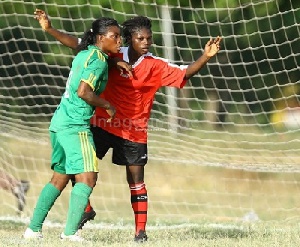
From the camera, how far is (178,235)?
799cm

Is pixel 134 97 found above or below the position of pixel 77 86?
below

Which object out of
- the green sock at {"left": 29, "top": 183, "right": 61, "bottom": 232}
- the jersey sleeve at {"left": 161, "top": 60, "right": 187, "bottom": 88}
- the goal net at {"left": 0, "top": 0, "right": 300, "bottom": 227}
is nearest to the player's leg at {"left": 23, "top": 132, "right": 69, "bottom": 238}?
the green sock at {"left": 29, "top": 183, "right": 61, "bottom": 232}

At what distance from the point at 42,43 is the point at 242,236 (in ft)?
17.4

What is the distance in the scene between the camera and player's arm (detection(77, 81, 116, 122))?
6.82 metres

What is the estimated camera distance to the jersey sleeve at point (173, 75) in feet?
24.3

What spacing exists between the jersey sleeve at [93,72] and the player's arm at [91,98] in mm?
34

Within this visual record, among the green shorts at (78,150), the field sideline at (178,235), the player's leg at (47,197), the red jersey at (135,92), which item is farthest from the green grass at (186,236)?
the red jersey at (135,92)

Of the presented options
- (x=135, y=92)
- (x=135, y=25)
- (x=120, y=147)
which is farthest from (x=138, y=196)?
(x=135, y=25)

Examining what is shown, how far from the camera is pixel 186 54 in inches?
520

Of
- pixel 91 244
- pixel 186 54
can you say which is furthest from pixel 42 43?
pixel 91 244

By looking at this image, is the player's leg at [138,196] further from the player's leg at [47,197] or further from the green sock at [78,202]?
the green sock at [78,202]

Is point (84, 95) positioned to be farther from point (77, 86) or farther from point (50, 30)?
point (50, 30)

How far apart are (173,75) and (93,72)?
30.2 inches

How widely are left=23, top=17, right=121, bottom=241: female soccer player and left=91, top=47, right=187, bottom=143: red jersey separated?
24 cm
